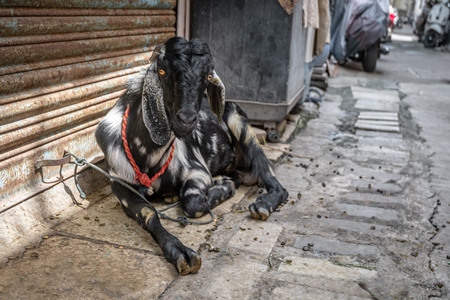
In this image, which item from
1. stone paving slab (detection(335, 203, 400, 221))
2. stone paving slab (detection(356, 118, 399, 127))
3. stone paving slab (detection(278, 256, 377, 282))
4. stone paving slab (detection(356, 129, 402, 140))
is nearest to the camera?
stone paving slab (detection(278, 256, 377, 282))

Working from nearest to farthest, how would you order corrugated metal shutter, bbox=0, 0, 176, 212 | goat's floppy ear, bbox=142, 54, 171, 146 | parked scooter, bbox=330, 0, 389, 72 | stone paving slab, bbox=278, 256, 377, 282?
stone paving slab, bbox=278, 256, 377, 282
corrugated metal shutter, bbox=0, 0, 176, 212
goat's floppy ear, bbox=142, 54, 171, 146
parked scooter, bbox=330, 0, 389, 72

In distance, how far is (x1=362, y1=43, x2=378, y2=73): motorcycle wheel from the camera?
1238 centimetres

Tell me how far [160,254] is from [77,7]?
1907 millimetres

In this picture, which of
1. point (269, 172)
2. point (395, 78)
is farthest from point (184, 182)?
point (395, 78)

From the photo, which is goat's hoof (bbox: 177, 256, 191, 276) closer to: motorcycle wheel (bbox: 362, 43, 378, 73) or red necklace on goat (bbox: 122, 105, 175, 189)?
red necklace on goat (bbox: 122, 105, 175, 189)

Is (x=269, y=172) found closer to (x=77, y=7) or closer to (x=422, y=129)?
(x=77, y=7)

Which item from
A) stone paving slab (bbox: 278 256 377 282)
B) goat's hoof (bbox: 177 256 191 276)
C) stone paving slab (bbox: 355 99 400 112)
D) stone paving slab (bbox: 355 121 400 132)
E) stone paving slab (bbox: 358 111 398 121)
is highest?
goat's hoof (bbox: 177 256 191 276)

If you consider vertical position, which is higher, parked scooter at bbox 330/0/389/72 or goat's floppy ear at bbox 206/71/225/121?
goat's floppy ear at bbox 206/71/225/121

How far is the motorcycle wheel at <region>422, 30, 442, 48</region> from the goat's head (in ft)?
57.7

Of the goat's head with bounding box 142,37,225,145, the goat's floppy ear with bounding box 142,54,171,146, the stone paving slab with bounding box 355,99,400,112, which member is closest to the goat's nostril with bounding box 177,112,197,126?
the goat's head with bounding box 142,37,225,145

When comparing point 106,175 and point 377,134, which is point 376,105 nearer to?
point 377,134

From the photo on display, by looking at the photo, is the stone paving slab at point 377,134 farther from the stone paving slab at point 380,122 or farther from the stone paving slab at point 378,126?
the stone paving slab at point 380,122

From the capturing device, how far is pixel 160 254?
136 inches

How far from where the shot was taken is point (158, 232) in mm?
3574
